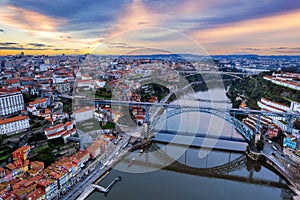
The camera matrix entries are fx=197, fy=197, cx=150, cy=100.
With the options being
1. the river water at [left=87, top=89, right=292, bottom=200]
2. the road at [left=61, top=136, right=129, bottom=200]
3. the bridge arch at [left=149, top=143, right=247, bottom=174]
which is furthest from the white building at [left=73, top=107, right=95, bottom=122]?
the bridge arch at [left=149, top=143, right=247, bottom=174]

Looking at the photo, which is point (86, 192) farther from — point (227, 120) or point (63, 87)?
point (63, 87)

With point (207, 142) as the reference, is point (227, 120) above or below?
above

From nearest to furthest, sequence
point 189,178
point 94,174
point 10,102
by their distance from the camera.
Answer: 1. point 94,174
2. point 189,178
3. point 10,102

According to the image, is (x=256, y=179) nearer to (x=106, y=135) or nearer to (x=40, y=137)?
(x=106, y=135)

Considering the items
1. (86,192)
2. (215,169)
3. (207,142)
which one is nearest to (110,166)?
(86,192)

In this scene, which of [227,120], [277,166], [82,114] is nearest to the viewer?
[277,166]

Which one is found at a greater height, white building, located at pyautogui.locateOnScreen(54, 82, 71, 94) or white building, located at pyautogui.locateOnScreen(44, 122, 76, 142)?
white building, located at pyautogui.locateOnScreen(54, 82, 71, 94)

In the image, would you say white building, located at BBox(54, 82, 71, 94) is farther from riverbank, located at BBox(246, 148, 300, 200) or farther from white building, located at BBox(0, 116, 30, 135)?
riverbank, located at BBox(246, 148, 300, 200)
